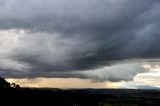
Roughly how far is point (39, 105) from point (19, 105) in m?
11.1

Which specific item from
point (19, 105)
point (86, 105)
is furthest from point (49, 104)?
point (86, 105)

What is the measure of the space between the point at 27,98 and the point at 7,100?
14224 mm

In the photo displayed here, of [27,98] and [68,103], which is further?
[68,103]

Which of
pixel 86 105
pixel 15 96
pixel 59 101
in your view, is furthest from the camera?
pixel 86 105

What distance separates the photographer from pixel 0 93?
163 metres

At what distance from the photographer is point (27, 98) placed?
168 metres

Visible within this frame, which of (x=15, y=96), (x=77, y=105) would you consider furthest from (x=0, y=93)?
(x=77, y=105)

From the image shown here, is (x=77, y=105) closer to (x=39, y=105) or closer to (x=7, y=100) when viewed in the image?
(x=39, y=105)

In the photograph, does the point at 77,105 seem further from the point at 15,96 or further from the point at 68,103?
the point at 15,96

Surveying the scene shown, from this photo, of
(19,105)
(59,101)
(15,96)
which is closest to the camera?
(19,105)

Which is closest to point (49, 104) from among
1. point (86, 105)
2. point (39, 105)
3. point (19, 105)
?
point (39, 105)

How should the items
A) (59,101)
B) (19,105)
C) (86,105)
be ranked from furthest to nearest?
(86,105) → (59,101) → (19,105)

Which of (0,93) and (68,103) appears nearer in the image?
(0,93)

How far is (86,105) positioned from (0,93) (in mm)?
56724
